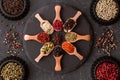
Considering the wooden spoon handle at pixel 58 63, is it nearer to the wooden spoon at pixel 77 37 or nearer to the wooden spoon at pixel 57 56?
the wooden spoon at pixel 57 56

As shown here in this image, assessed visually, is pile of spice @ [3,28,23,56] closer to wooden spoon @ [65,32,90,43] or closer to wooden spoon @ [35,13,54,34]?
wooden spoon @ [35,13,54,34]

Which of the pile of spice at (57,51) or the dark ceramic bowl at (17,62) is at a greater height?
the pile of spice at (57,51)

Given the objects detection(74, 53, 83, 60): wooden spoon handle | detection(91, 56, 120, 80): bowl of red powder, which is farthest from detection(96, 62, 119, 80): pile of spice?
detection(74, 53, 83, 60): wooden spoon handle

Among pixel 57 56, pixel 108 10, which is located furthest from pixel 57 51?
pixel 108 10

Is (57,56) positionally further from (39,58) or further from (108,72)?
(108,72)

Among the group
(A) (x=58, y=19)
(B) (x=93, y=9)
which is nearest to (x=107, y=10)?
(B) (x=93, y=9)

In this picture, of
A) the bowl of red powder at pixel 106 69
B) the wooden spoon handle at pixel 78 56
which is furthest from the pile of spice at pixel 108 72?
the wooden spoon handle at pixel 78 56
